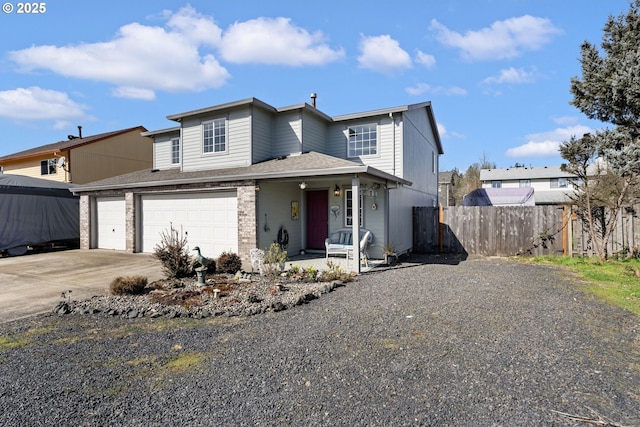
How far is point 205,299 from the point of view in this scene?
6.23m

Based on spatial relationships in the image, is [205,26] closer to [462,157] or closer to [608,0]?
[608,0]

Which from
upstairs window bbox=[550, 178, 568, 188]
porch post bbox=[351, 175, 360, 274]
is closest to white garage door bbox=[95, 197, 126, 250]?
porch post bbox=[351, 175, 360, 274]

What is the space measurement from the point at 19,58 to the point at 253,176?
309 inches

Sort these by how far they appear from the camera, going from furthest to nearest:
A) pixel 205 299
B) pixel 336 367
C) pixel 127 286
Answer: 1. pixel 127 286
2. pixel 205 299
3. pixel 336 367

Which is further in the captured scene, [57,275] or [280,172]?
[280,172]

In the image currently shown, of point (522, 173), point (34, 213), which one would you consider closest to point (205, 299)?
point (34, 213)

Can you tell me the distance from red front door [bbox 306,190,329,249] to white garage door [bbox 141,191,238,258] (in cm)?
270

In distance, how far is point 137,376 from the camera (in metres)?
3.43

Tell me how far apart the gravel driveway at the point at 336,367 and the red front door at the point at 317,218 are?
20.7 feet

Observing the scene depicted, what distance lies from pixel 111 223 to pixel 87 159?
7329 millimetres

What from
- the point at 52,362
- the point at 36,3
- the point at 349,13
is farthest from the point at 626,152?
the point at 36,3

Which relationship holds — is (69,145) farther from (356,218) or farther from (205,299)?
(356,218)

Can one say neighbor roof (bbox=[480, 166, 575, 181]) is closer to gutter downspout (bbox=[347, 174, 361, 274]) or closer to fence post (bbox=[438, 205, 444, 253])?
fence post (bbox=[438, 205, 444, 253])

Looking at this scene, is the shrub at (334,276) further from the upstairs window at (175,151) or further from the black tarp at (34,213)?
the black tarp at (34,213)
